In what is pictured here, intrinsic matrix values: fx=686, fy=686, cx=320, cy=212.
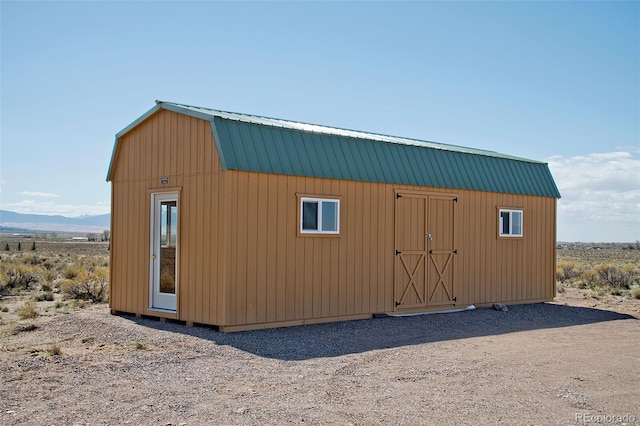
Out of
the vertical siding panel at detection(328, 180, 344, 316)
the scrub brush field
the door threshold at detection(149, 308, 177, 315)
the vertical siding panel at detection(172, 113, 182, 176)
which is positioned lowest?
the scrub brush field

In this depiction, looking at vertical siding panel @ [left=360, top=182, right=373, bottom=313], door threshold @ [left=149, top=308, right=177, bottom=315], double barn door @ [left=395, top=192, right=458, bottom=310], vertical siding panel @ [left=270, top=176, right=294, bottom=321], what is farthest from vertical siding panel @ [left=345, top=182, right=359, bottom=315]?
door threshold @ [left=149, top=308, right=177, bottom=315]

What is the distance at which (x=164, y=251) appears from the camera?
495 inches

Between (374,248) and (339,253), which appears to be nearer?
(339,253)

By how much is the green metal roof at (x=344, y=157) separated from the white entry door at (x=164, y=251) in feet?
5.55

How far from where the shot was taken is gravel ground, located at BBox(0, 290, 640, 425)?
254 inches

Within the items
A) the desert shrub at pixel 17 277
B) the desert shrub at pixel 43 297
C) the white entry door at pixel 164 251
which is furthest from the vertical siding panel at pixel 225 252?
the desert shrub at pixel 17 277

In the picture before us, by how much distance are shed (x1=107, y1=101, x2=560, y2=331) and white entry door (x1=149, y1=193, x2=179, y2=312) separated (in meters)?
0.03

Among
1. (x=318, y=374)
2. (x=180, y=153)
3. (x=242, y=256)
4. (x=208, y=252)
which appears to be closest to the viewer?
(x=318, y=374)

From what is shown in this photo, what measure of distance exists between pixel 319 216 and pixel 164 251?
2.92 m

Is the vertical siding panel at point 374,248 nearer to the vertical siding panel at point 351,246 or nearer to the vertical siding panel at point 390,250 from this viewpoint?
the vertical siding panel at point 390,250

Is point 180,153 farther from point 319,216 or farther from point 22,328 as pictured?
point 22,328

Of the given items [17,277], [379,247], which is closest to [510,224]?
[379,247]

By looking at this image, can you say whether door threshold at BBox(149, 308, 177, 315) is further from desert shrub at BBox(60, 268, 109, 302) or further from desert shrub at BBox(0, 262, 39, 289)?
desert shrub at BBox(0, 262, 39, 289)

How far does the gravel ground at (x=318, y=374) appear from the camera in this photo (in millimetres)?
6449
